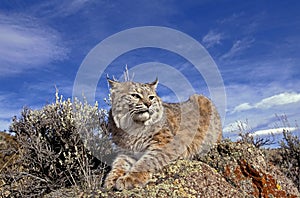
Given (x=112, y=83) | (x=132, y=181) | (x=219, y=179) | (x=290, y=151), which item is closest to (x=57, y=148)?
(x=112, y=83)

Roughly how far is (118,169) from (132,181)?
627mm

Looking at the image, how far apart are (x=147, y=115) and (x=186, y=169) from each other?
1316 millimetres

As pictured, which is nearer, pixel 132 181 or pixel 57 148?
pixel 132 181

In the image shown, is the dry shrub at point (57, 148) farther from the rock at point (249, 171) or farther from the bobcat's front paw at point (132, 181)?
the rock at point (249, 171)

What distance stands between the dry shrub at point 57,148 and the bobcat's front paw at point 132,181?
4.07 ft

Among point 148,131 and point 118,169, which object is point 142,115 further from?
point 118,169

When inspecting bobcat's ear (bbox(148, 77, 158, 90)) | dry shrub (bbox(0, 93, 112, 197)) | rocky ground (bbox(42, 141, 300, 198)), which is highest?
bobcat's ear (bbox(148, 77, 158, 90))

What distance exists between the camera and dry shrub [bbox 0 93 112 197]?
19.1ft

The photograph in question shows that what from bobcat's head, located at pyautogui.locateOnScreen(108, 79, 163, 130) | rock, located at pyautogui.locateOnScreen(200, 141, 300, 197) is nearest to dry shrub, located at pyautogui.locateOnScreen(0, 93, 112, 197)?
bobcat's head, located at pyautogui.locateOnScreen(108, 79, 163, 130)

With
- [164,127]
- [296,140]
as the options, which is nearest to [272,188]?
[164,127]

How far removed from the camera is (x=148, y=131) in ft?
17.7

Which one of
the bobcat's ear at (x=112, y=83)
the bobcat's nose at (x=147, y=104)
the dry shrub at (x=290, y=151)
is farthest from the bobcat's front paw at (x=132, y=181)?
the dry shrub at (x=290, y=151)

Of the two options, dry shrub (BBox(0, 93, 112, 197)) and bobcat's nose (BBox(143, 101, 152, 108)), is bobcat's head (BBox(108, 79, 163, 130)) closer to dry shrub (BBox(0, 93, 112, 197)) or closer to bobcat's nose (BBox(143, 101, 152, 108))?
bobcat's nose (BBox(143, 101, 152, 108))

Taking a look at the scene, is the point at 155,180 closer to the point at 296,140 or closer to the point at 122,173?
the point at 122,173
